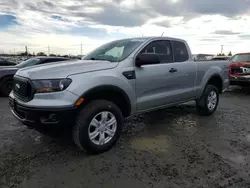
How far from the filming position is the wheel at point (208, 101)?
5.53 m

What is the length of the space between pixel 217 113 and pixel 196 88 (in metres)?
1.42

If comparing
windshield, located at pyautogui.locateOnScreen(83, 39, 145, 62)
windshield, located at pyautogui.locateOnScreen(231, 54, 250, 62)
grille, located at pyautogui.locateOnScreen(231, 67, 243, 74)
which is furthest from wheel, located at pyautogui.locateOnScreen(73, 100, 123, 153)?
windshield, located at pyautogui.locateOnScreen(231, 54, 250, 62)

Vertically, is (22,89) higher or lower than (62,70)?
lower

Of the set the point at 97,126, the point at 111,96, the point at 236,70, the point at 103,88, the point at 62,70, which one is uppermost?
the point at 62,70

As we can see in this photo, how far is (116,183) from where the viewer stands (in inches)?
107

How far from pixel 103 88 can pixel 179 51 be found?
231cm

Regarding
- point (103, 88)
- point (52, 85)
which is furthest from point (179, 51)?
point (52, 85)

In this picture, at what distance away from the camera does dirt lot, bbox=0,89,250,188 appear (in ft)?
9.08

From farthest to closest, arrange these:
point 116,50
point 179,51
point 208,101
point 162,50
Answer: point 208,101
point 179,51
point 162,50
point 116,50

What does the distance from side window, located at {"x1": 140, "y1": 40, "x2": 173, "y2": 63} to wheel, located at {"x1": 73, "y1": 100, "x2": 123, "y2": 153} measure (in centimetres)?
142

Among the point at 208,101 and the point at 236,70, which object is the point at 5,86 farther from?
the point at 236,70

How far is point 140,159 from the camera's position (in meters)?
3.32

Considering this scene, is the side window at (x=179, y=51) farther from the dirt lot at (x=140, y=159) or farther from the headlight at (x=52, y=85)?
the headlight at (x=52, y=85)

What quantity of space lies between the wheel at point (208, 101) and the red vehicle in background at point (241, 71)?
177 inches
